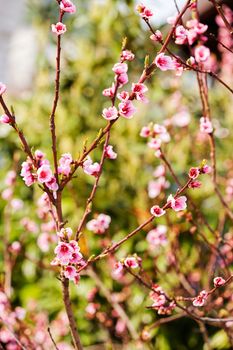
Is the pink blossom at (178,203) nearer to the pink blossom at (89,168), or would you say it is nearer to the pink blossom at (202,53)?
the pink blossom at (89,168)

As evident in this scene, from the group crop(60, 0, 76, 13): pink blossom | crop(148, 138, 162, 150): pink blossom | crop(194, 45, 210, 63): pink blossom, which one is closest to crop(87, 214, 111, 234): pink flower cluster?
crop(148, 138, 162, 150): pink blossom

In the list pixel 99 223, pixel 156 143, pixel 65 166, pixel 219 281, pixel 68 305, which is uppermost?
pixel 156 143

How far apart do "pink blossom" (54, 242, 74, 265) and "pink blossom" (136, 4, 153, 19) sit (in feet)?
2.23

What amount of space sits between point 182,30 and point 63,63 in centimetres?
291

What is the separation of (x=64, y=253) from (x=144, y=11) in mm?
715

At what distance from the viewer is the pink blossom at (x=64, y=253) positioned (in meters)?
1.38

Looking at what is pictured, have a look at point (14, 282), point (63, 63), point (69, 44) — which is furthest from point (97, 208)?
point (69, 44)

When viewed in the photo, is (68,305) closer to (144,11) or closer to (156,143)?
(156,143)

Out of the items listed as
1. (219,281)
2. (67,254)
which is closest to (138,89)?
(67,254)

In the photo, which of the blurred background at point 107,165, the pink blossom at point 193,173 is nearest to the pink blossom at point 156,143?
the pink blossom at point 193,173

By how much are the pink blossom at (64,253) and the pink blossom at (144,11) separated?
0.68 meters

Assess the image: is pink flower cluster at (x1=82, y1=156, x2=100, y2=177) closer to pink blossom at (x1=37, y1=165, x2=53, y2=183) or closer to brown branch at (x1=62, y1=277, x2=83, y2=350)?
pink blossom at (x1=37, y1=165, x2=53, y2=183)

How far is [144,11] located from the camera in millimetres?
1502

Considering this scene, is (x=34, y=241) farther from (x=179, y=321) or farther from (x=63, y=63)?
(x=63, y=63)
